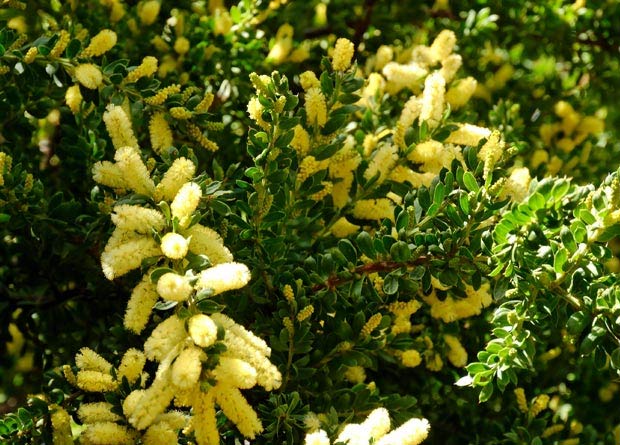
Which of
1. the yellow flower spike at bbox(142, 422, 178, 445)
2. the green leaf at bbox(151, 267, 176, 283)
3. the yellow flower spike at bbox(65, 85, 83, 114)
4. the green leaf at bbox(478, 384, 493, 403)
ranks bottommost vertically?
the green leaf at bbox(478, 384, 493, 403)

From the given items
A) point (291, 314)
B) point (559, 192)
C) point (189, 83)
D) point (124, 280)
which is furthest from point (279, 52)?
point (559, 192)

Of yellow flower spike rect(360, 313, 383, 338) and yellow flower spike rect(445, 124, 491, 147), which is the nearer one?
yellow flower spike rect(360, 313, 383, 338)

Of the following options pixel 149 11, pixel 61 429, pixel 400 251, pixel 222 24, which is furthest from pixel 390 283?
pixel 149 11

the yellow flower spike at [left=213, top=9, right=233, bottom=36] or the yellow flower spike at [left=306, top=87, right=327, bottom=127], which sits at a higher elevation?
the yellow flower spike at [left=306, top=87, right=327, bottom=127]

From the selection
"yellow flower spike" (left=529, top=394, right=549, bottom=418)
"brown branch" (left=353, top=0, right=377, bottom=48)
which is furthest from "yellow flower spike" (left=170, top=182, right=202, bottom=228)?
"brown branch" (left=353, top=0, right=377, bottom=48)

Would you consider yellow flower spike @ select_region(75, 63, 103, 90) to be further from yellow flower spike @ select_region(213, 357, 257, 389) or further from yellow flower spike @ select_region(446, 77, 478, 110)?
yellow flower spike @ select_region(446, 77, 478, 110)

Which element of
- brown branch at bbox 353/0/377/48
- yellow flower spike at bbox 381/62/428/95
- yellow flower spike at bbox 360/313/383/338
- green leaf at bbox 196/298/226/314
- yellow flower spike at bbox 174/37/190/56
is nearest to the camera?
green leaf at bbox 196/298/226/314

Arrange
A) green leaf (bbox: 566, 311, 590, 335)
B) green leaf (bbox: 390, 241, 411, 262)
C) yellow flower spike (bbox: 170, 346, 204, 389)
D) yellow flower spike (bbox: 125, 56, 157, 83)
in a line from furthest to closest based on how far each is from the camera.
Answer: yellow flower spike (bbox: 125, 56, 157, 83), green leaf (bbox: 390, 241, 411, 262), green leaf (bbox: 566, 311, 590, 335), yellow flower spike (bbox: 170, 346, 204, 389)

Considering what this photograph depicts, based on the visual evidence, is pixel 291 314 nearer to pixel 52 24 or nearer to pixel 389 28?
pixel 52 24

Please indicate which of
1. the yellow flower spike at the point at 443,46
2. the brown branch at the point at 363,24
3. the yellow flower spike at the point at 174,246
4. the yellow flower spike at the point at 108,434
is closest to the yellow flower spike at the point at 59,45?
the yellow flower spike at the point at 174,246
